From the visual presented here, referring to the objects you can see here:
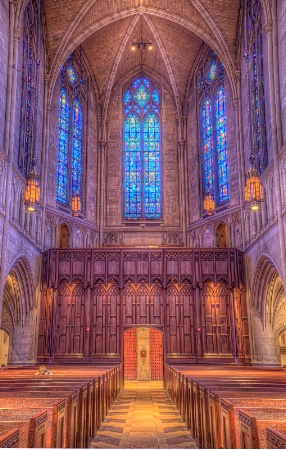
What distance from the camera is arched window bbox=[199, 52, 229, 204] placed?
26266 mm

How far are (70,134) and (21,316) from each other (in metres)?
11.4

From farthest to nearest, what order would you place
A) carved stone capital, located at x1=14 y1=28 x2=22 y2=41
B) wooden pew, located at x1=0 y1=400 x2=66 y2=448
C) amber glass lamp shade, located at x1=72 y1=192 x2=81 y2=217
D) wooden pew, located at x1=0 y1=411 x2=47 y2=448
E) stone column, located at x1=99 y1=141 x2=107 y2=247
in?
stone column, located at x1=99 y1=141 x2=107 y2=247 < amber glass lamp shade, located at x1=72 y1=192 x2=81 y2=217 < carved stone capital, located at x1=14 y1=28 x2=22 y2=41 < wooden pew, located at x1=0 y1=400 x2=66 y2=448 < wooden pew, located at x1=0 y1=411 x2=47 y2=448

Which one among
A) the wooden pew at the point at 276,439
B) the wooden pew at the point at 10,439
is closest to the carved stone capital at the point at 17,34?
the wooden pew at the point at 10,439

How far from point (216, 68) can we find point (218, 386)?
23.4m

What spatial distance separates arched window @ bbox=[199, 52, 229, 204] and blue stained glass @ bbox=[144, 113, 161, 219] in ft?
11.5

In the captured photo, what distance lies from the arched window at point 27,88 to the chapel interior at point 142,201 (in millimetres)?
112

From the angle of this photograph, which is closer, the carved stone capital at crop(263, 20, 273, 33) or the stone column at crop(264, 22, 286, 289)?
the stone column at crop(264, 22, 286, 289)

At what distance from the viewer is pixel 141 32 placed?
2883 centimetres

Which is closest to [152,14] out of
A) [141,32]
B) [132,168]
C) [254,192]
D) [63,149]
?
[141,32]

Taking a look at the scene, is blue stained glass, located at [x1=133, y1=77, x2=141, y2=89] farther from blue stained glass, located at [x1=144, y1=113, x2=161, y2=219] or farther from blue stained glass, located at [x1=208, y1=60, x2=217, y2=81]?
blue stained glass, located at [x1=208, y1=60, x2=217, y2=81]

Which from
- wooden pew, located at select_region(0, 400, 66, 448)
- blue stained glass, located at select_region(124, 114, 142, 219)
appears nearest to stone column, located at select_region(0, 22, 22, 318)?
wooden pew, located at select_region(0, 400, 66, 448)

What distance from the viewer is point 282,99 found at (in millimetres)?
17156

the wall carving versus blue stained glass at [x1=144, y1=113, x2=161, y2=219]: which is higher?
blue stained glass at [x1=144, y1=113, x2=161, y2=219]

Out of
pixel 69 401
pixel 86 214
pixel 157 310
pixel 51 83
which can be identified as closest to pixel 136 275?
pixel 157 310
